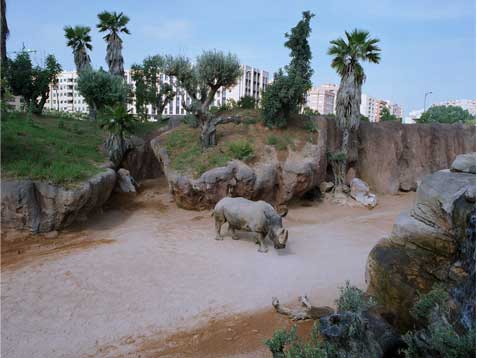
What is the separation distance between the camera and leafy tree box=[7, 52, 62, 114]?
2395cm

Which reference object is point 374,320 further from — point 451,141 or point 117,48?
point 117,48

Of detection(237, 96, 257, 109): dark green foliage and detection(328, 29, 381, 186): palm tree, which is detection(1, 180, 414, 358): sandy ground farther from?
detection(237, 96, 257, 109): dark green foliage

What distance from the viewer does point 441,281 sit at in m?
5.95

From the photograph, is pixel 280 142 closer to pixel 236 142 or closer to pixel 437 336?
pixel 236 142

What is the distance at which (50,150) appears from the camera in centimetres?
1573

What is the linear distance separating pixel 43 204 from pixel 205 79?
37.1 feet

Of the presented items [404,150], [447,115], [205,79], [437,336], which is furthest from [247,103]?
[447,115]

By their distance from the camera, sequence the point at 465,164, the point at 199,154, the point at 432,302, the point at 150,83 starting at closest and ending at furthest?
the point at 432,302 → the point at 465,164 → the point at 199,154 → the point at 150,83

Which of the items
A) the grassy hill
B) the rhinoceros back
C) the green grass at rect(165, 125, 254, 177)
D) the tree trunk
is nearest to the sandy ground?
the rhinoceros back

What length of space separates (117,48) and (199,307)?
2581cm

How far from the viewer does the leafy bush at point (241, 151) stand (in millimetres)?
17000

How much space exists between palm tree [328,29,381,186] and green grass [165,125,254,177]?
631 centimetres

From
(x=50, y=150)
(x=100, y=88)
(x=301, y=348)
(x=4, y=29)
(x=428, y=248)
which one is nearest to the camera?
(x=301, y=348)

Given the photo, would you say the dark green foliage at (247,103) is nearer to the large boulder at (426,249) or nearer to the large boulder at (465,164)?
the large boulder at (426,249)
